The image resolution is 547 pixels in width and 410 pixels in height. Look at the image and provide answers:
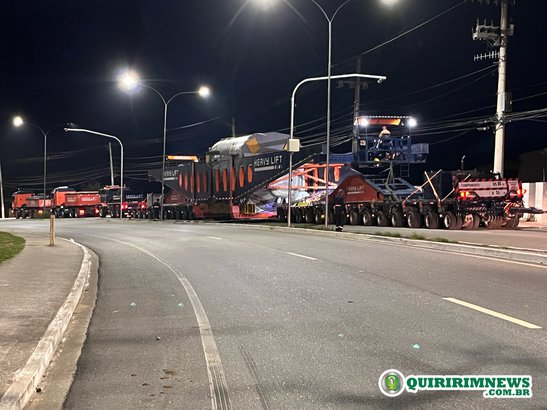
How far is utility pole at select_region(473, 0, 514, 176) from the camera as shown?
31000 mm

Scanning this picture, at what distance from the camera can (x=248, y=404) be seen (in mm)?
4551

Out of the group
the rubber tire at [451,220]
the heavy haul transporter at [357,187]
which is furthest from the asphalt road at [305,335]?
the heavy haul transporter at [357,187]

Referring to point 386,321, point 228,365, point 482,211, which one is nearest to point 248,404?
point 228,365

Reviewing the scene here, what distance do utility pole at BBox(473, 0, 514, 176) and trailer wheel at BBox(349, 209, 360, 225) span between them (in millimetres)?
7933

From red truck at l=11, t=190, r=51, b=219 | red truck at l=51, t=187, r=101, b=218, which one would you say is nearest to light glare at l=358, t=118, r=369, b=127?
red truck at l=51, t=187, r=101, b=218

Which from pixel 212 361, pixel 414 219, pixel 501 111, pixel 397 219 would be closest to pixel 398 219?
Result: pixel 397 219

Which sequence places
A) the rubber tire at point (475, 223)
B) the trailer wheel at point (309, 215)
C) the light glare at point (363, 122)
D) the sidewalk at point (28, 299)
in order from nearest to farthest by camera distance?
the sidewalk at point (28, 299), the rubber tire at point (475, 223), the light glare at point (363, 122), the trailer wheel at point (309, 215)

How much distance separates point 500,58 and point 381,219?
1158 cm

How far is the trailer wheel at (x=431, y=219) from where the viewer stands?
86.7ft

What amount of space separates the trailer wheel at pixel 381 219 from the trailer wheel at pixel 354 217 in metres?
1.77

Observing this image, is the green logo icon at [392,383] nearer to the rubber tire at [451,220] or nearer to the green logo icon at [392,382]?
the green logo icon at [392,382]

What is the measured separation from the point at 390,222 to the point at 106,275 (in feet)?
64.5

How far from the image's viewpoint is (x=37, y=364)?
523 cm

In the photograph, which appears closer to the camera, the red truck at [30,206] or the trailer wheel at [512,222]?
the trailer wheel at [512,222]
